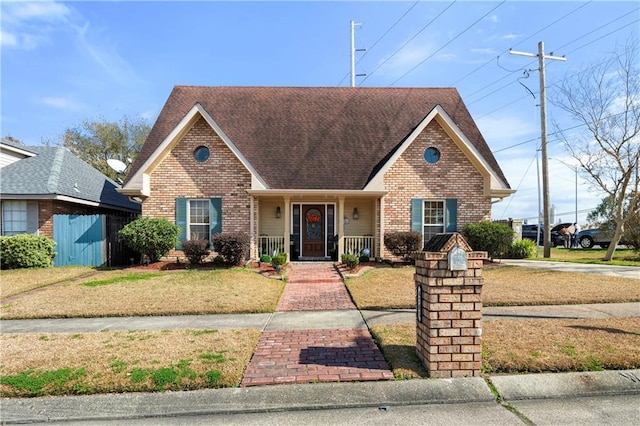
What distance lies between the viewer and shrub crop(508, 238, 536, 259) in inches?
708

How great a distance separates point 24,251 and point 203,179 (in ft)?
20.8

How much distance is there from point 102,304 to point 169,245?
5.16 meters

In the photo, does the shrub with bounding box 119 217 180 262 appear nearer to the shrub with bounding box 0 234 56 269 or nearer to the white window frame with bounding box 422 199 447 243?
the shrub with bounding box 0 234 56 269

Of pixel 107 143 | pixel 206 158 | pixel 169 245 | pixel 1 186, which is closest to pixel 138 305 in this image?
pixel 169 245

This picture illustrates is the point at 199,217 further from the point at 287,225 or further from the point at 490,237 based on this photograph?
the point at 490,237

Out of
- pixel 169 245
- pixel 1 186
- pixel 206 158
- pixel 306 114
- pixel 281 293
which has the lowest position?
pixel 281 293

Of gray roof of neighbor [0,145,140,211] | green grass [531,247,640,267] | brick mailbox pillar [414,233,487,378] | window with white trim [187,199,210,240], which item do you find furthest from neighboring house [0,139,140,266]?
green grass [531,247,640,267]

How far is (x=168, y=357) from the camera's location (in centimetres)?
470

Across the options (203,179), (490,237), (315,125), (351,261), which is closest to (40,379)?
(351,261)

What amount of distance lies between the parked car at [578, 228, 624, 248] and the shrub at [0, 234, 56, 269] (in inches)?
1174

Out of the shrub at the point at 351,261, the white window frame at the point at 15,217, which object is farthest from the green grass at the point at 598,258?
the white window frame at the point at 15,217

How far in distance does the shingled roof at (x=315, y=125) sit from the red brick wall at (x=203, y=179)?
3.90 feet

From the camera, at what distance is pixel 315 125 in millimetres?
16609

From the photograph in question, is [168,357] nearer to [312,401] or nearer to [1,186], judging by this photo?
[312,401]
